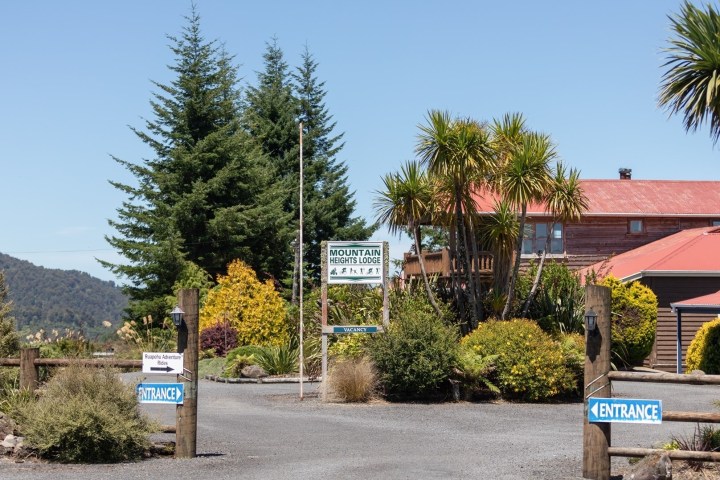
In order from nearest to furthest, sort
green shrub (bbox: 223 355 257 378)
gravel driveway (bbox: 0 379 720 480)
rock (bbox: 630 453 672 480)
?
rock (bbox: 630 453 672 480) → gravel driveway (bbox: 0 379 720 480) → green shrub (bbox: 223 355 257 378)

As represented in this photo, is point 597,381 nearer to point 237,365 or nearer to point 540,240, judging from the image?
point 237,365

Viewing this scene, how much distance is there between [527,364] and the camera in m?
21.4

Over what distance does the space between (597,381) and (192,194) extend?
3344 centimetres

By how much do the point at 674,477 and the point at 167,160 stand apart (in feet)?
120

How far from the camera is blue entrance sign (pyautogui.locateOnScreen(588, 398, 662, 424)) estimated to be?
10961 mm

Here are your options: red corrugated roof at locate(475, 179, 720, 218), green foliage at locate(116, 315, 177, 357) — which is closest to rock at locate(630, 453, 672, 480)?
green foliage at locate(116, 315, 177, 357)

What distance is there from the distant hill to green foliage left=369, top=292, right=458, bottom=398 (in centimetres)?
11986

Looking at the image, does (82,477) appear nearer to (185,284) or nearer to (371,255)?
(371,255)

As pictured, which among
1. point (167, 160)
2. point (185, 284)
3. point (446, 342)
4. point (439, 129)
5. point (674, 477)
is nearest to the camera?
point (674, 477)

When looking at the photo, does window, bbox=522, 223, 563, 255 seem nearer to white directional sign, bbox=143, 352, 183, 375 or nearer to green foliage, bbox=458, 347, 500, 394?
green foliage, bbox=458, 347, 500, 394

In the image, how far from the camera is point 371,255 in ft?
73.9

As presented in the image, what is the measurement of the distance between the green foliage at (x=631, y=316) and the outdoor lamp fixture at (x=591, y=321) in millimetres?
21893

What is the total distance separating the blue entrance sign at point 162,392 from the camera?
499 inches

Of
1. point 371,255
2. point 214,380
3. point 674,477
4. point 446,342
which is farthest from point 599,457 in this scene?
point 214,380
